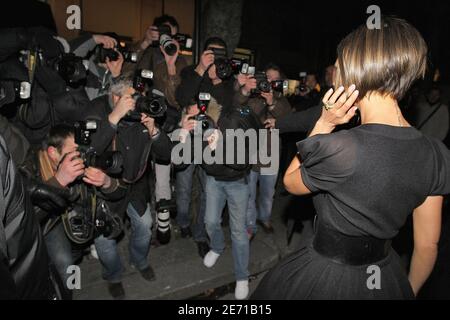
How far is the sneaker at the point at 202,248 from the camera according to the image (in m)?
4.11

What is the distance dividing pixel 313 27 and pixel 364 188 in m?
16.5

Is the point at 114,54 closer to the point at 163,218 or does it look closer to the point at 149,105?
the point at 149,105

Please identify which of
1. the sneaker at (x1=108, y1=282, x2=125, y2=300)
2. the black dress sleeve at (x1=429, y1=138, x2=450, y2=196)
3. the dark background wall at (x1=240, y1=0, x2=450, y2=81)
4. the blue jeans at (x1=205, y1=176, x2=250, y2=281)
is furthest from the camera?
the dark background wall at (x1=240, y1=0, x2=450, y2=81)

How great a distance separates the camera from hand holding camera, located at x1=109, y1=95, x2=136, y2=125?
2959 millimetres

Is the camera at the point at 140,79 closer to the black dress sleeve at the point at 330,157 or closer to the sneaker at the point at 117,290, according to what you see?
the sneaker at the point at 117,290

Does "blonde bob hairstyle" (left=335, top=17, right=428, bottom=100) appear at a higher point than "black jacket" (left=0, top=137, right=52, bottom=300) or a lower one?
higher

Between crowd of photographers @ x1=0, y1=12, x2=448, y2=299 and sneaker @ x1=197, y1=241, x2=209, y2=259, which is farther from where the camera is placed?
sneaker @ x1=197, y1=241, x2=209, y2=259

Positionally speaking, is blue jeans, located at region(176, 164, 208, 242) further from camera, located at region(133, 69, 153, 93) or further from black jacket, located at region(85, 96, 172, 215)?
camera, located at region(133, 69, 153, 93)

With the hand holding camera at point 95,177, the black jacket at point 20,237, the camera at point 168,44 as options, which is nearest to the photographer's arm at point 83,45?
the camera at point 168,44

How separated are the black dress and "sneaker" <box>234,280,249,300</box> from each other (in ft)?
6.74

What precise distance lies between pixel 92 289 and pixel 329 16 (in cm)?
1646

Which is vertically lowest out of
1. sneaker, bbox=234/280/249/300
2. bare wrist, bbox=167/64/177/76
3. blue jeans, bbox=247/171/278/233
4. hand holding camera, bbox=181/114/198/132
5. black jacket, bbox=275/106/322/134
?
sneaker, bbox=234/280/249/300

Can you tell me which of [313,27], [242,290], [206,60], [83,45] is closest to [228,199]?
[242,290]

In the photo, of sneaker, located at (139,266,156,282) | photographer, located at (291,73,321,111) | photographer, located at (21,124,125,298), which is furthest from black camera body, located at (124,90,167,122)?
photographer, located at (291,73,321,111)
